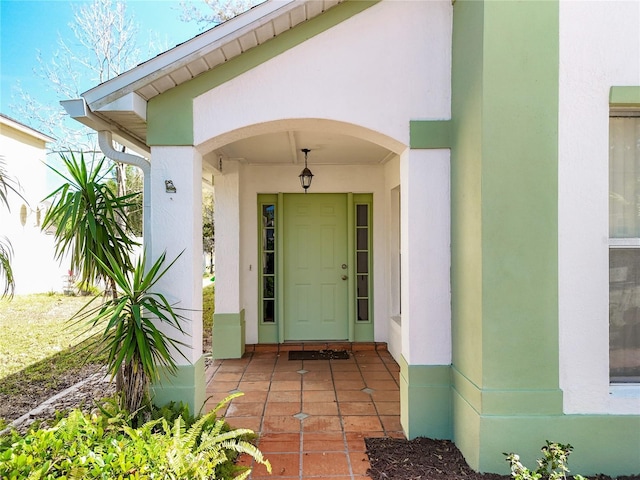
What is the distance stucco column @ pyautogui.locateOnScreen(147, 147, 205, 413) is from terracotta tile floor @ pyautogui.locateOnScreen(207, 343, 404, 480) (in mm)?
784

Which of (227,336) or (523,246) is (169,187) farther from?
(227,336)

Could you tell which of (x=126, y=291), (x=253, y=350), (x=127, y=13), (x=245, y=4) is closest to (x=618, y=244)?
(x=126, y=291)

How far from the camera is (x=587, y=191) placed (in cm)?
287

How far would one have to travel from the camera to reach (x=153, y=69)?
305cm

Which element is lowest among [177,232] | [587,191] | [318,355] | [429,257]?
[318,355]

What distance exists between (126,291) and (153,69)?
168 cm

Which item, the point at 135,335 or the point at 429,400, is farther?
the point at 429,400

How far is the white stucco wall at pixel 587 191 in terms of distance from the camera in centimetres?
286

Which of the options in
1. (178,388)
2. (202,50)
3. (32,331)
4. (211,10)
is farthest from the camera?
(211,10)

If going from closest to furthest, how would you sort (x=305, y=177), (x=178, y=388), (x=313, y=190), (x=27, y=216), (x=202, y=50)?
(x=202, y=50) → (x=178, y=388) → (x=305, y=177) → (x=313, y=190) → (x=27, y=216)

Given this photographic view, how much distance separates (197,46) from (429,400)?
3.36 meters

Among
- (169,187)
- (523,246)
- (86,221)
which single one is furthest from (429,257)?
(86,221)

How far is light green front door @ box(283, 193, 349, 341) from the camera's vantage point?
6.52 m

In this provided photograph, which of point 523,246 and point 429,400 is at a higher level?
point 523,246
